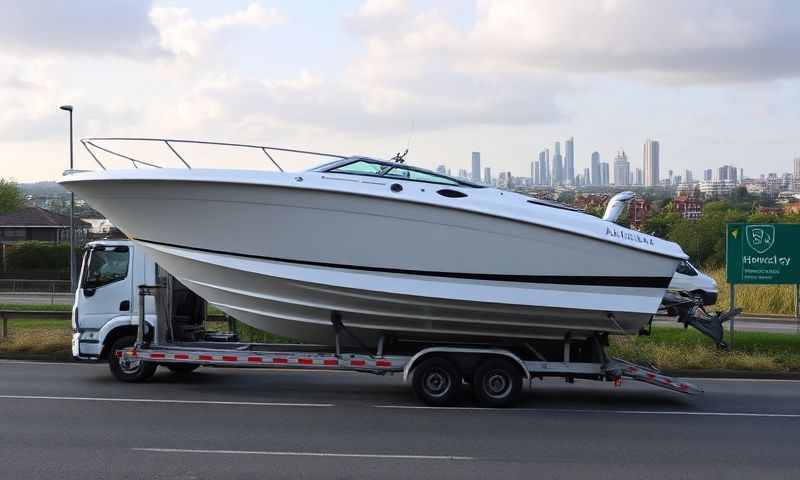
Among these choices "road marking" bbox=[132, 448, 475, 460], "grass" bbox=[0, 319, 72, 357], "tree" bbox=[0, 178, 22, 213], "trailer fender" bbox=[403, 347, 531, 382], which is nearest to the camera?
"road marking" bbox=[132, 448, 475, 460]

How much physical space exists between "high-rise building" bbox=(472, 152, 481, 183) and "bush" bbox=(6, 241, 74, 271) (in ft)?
132

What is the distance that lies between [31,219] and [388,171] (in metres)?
64.8

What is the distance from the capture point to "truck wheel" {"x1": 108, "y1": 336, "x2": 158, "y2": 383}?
12430mm

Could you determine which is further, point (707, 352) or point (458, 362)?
point (707, 352)

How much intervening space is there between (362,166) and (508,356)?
2.91 metres

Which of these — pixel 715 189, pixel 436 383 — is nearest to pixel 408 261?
pixel 436 383

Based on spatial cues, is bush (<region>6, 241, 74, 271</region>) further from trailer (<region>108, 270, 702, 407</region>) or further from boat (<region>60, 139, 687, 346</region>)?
boat (<region>60, 139, 687, 346</region>)

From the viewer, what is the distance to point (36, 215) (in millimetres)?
Answer: 70812

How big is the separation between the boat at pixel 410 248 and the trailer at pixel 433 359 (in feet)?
1.10

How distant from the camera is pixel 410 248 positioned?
1083 cm

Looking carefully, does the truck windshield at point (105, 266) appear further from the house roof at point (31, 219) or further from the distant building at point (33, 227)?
the house roof at point (31, 219)

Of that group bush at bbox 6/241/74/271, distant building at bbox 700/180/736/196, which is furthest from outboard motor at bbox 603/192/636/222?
distant building at bbox 700/180/736/196

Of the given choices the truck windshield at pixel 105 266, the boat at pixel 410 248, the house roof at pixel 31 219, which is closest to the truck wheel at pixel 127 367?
the truck windshield at pixel 105 266

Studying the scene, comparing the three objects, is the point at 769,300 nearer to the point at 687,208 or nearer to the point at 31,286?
the point at 687,208
